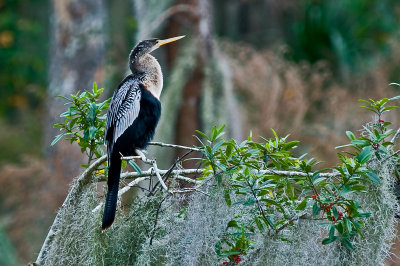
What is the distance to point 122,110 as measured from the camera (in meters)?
2.99

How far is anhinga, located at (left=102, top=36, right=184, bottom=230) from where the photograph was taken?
2895 mm

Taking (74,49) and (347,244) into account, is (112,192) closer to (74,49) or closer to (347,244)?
(347,244)

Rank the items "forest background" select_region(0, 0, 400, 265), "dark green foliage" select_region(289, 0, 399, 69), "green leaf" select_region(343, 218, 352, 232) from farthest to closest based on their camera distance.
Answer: "dark green foliage" select_region(289, 0, 399, 69) → "forest background" select_region(0, 0, 400, 265) → "green leaf" select_region(343, 218, 352, 232)

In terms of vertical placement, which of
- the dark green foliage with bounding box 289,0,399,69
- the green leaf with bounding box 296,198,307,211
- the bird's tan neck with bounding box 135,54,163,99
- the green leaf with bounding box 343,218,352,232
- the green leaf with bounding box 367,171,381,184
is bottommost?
the green leaf with bounding box 343,218,352,232

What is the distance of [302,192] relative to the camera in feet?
7.07

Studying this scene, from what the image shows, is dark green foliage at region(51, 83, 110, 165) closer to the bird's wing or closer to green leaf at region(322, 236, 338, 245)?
the bird's wing

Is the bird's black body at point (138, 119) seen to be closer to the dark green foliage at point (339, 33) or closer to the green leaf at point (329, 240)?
the green leaf at point (329, 240)

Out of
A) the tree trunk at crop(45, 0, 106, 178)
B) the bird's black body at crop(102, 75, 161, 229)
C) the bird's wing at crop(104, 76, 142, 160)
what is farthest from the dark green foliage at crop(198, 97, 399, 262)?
the tree trunk at crop(45, 0, 106, 178)

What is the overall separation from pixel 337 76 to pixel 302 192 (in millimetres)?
7700

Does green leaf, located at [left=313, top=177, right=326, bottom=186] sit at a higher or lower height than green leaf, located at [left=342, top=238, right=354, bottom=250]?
higher

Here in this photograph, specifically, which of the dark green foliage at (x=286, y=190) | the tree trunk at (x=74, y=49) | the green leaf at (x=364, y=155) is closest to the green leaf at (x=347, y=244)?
the dark green foliage at (x=286, y=190)

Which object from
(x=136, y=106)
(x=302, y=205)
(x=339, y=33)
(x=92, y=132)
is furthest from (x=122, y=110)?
(x=339, y=33)

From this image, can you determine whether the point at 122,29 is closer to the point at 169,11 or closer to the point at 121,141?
the point at 169,11

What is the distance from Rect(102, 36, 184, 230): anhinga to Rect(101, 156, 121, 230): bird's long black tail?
0.15 m
